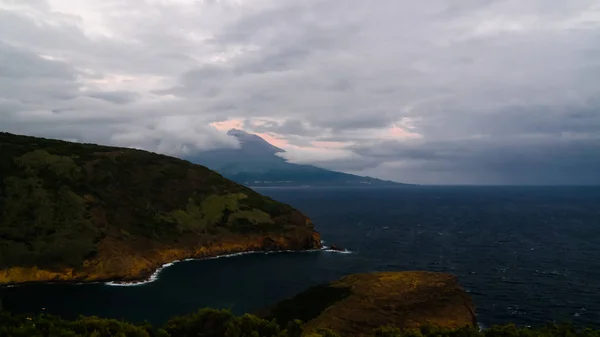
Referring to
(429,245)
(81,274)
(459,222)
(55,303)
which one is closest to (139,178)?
(81,274)

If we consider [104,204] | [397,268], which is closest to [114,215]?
[104,204]

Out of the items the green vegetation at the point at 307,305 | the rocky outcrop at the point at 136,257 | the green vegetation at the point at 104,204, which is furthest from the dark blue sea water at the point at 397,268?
the green vegetation at the point at 104,204

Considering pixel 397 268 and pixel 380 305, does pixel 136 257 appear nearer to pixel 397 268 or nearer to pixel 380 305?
pixel 397 268

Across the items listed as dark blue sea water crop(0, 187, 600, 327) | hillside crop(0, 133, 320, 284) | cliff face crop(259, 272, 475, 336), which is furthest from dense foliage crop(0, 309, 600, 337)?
hillside crop(0, 133, 320, 284)

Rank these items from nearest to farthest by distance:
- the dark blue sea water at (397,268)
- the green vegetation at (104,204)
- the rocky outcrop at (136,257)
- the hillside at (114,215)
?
1. the dark blue sea water at (397,268)
2. the rocky outcrop at (136,257)
3. the hillside at (114,215)
4. the green vegetation at (104,204)

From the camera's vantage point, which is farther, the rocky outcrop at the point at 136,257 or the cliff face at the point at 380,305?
the rocky outcrop at the point at 136,257

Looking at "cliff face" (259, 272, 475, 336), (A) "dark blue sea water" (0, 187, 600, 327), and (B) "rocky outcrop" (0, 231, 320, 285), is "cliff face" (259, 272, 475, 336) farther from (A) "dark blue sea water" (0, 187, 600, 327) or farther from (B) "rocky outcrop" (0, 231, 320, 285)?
(B) "rocky outcrop" (0, 231, 320, 285)

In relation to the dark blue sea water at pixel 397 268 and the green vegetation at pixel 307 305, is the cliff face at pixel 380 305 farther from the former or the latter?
the dark blue sea water at pixel 397 268
